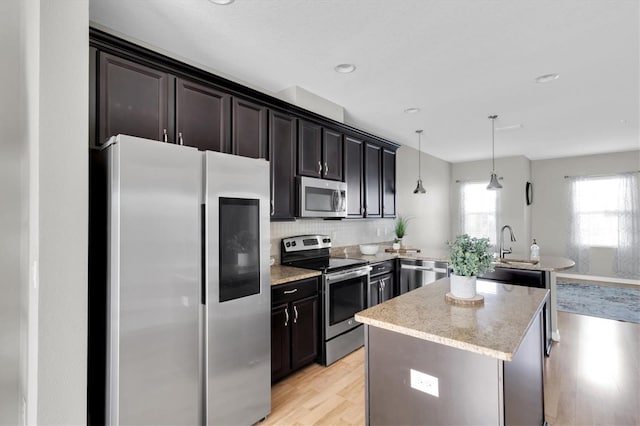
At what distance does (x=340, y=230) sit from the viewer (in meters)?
4.23

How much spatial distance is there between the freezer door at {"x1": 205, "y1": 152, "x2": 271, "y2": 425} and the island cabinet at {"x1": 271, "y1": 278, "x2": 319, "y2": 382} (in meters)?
0.32

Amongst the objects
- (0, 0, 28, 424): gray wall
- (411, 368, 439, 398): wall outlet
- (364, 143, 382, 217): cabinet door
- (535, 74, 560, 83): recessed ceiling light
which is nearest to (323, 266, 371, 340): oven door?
(364, 143, 382, 217): cabinet door

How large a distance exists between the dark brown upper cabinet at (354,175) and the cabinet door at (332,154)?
0.11 m

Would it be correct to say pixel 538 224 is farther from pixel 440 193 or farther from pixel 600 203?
pixel 440 193

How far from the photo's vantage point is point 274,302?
250 cm

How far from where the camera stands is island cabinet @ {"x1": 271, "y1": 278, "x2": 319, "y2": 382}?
2.54 meters

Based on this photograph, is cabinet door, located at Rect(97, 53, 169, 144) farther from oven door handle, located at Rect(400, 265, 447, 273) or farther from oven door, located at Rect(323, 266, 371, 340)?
oven door handle, located at Rect(400, 265, 447, 273)

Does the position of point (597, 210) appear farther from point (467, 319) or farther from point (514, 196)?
point (467, 319)

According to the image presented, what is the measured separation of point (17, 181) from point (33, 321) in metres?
0.72

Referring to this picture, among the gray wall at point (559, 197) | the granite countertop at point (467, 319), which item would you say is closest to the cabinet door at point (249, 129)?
the granite countertop at point (467, 319)

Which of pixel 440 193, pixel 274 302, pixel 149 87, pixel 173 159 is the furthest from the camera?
pixel 440 193

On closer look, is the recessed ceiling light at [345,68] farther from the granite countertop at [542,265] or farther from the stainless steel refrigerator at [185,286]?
the granite countertop at [542,265]

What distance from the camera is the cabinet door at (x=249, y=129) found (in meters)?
2.61

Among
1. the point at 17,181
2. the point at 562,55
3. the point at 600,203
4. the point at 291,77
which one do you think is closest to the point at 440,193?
the point at 600,203
